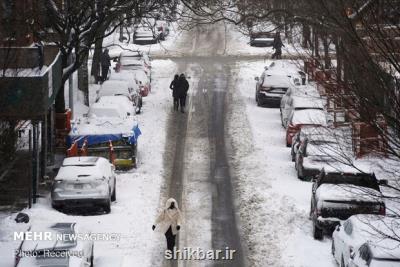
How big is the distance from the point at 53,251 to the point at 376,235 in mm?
5824

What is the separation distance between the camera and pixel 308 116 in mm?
30609

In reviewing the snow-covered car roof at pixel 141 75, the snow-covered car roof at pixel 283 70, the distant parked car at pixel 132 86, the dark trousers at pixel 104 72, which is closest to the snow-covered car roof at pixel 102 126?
the distant parked car at pixel 132 86

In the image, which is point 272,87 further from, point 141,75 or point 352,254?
point 352,254

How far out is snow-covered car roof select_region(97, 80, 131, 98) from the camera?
34500 millimetres

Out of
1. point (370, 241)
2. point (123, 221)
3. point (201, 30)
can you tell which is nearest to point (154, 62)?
point (201, 30)

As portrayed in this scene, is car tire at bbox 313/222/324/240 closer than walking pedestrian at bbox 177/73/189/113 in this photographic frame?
Yes

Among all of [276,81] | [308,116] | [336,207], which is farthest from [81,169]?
[276,81]

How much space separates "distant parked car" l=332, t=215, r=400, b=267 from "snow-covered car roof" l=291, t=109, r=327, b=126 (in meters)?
10.9

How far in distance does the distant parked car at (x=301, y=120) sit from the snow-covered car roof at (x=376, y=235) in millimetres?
11370

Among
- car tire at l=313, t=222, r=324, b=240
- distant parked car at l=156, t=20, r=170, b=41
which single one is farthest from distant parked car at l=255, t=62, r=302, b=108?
distant parked car at l=156, t=20, r=170, b=41

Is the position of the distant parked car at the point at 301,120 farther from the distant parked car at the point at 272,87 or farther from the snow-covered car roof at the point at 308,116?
the distant parked car at the point at 272,87

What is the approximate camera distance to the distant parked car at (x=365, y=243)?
1630cm

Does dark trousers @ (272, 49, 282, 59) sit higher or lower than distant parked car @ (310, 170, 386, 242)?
higher

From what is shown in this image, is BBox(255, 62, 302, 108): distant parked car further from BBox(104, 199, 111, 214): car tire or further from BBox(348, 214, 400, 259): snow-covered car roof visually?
BBox(348, 214, 400, 259): snow-covered car roof
